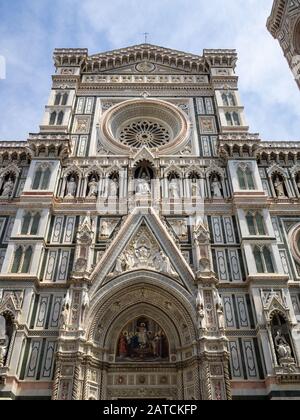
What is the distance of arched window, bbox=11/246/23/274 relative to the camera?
14008mm

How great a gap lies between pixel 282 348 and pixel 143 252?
575 cm

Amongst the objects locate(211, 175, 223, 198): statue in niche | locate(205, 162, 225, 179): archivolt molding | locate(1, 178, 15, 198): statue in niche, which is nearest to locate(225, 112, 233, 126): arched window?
locate(205, 162, 225, 179): archivolt molding

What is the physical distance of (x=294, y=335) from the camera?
493 inches

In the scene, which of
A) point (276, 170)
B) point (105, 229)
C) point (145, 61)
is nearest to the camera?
point (105, 229)

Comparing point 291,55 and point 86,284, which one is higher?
point 291,55

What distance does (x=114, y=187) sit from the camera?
1719cm

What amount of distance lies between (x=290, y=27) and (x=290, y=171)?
10761 mm

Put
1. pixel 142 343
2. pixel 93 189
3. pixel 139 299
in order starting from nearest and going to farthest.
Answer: pixel 142 343 → pixel 139 299 → pixel 93 189

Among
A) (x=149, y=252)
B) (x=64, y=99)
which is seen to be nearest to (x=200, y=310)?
(x=149, y=252)

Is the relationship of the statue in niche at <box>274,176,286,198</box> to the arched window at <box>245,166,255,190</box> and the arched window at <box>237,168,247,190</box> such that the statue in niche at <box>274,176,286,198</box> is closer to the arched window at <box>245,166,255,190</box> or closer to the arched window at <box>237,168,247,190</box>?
the arched window at <box>245,166,255,190</box>

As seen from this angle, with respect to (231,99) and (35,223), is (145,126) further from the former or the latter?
(35,223)
